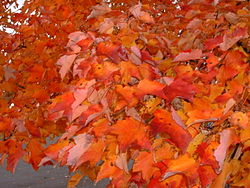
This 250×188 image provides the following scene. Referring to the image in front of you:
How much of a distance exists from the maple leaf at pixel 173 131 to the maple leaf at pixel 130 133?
0.06 meters

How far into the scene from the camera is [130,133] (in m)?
1.97

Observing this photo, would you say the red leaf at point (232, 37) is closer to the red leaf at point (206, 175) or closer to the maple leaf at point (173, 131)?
the maple leaf at point (173, 131)

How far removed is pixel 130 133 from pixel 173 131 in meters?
0.22

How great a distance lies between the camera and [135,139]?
1.95m

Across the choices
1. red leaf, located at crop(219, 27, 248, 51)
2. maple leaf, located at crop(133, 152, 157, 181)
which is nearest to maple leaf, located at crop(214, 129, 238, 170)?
maple leaf, located at crop(133, 152, 157, 181)

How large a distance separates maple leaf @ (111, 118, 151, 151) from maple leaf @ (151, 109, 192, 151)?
64 mm

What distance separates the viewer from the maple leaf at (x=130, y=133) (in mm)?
1910

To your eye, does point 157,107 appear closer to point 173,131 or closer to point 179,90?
point 179,90

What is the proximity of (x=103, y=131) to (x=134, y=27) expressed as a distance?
0.95 metres

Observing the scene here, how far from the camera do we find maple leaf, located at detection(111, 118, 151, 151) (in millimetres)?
1910

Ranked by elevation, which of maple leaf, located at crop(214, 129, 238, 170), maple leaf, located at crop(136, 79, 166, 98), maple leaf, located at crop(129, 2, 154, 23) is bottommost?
Answer: maple leaf, located at crop(214, 129, 238, 170)

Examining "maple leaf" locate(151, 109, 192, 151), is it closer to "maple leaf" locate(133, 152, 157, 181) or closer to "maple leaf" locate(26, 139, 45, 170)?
"maple leaf" locate(133, 152, 157, 181)

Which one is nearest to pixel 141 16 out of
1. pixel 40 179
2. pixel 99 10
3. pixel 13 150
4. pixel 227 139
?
pixel 99 10

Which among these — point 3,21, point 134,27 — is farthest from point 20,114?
point 3,21
